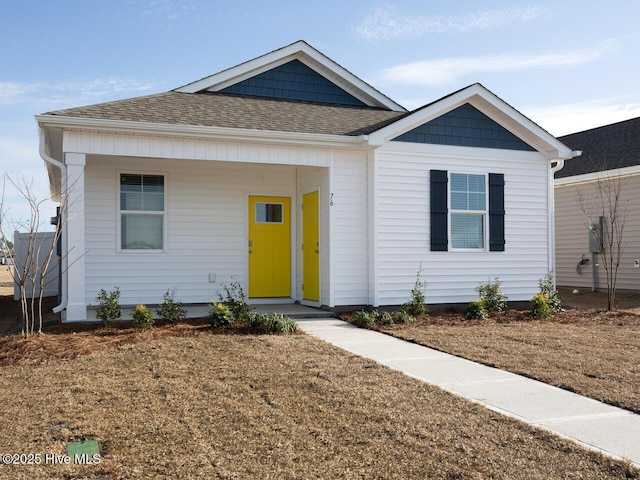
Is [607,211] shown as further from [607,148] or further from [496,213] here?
[496,213]

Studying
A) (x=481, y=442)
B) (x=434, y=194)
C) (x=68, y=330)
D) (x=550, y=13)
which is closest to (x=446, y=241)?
(x=434, y=194)

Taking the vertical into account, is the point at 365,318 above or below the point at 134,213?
below

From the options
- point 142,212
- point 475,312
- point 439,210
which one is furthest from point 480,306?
point 142,212

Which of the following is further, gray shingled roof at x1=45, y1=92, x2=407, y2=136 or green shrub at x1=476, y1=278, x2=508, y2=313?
green shrub at x1=476, y1=278, x2=508, y2=313

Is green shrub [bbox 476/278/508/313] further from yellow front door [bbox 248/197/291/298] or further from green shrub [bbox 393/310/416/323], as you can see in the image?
yellow front door [bbox 248/197/291/298]

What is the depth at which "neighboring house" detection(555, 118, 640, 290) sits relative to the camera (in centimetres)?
1495

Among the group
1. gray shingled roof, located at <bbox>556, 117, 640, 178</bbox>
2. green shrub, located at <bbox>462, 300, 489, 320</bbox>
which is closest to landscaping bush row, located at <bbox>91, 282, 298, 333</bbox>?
green shrub, located at <bbox>462, 300, 489, 320</bbox>

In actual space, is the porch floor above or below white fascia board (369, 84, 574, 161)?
below

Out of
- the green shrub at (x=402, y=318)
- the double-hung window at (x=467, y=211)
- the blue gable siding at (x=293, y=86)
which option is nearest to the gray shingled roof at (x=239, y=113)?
the blue gable siding at (x=293, y=86)

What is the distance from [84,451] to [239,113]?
8100mm

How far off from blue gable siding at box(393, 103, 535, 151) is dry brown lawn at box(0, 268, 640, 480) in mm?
5504

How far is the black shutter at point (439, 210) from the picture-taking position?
11.0 metres

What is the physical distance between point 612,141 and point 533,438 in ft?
50.6

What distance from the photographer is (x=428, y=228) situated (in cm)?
1102
